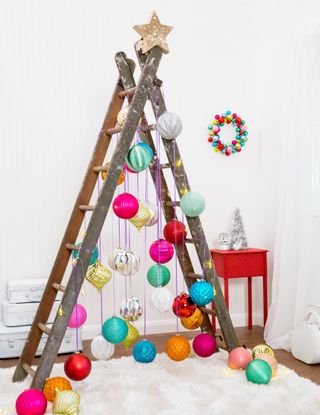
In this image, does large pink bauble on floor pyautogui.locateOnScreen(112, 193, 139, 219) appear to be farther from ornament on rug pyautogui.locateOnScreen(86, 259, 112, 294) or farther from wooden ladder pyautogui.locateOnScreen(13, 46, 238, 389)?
ornament on rug pyautogui.locateOnScreen(86, 259, 112, 294)

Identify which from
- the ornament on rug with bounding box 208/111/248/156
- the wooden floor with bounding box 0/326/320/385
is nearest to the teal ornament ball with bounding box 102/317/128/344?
the wooden floor with bounding box 0/326/320/385

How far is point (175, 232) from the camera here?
332 centimetres

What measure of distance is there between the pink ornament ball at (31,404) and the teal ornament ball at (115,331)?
0.47 metres

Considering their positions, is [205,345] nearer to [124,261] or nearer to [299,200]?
[124,261]

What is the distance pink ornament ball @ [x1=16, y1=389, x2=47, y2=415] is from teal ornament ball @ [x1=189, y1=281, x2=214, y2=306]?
0.99 meters

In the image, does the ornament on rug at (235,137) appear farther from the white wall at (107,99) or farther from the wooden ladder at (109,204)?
the wooden ladder at (109,204)

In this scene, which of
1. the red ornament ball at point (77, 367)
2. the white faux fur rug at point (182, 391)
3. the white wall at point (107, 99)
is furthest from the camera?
the white wall at point (107, 99)

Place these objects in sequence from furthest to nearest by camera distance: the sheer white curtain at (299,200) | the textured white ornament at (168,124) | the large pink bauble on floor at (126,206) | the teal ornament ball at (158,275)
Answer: the sheer white curtain at (299,200)
the teal ornament ball at (158,275)
the textured white ornament at (168,124)
the large pink bauble on floor at (126,206)

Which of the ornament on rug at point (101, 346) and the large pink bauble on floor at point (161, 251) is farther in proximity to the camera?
the large pink bauble on floor at point (161, 251)

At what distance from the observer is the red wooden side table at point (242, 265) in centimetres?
428

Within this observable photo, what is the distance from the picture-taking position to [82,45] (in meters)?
4.27

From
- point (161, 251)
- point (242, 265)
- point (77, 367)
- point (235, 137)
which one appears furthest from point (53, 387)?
point (235, 137)

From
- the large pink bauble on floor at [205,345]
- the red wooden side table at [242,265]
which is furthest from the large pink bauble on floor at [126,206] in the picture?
the red wooden side table at [242,265]

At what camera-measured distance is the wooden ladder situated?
9.25ft
